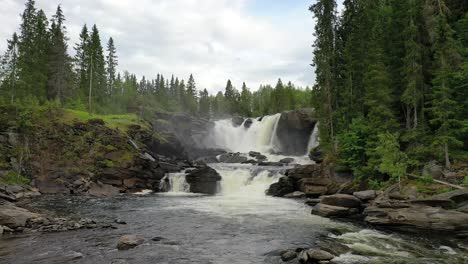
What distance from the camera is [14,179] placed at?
37562 mm

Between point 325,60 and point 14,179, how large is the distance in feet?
126

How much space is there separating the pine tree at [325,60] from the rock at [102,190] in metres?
26.3

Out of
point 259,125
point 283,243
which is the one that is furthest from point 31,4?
Result: point 283,243

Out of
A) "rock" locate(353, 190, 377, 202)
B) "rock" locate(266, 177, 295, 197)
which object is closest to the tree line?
"rock" locate(353, 190, 377, 202)

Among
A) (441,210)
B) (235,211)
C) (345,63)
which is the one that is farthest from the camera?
(345,63)

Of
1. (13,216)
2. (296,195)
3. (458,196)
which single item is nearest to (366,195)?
(458,196)

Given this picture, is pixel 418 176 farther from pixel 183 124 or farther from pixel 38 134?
pixel 183 124

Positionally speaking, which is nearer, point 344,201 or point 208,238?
point 208,238

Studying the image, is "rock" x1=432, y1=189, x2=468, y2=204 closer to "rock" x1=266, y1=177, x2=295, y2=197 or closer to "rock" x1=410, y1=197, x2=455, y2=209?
"rock" x1=410, y1=197, x2=455, y2=209

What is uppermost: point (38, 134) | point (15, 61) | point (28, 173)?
point (15, 61)

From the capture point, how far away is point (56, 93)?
6481 centimetres

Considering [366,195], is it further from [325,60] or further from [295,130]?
[295,130]

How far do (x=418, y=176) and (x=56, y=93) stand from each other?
62474 millimetres

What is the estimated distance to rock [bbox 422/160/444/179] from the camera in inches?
1037
